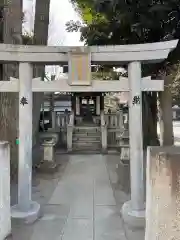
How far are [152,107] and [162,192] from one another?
10.4 metres

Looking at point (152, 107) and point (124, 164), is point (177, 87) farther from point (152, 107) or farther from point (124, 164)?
point (124, 164)

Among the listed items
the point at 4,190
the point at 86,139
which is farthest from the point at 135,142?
the point at 86,139

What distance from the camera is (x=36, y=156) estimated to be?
11.2 metres

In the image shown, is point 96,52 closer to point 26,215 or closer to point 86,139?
point 26,215

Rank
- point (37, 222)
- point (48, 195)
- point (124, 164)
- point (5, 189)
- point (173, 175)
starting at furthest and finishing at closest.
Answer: point (124, 164) < point (48, 195) < point (37, 222) < point (5, 189) < point (173, 175)

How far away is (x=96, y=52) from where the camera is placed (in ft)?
17.7

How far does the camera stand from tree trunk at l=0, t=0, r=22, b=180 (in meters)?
7.64

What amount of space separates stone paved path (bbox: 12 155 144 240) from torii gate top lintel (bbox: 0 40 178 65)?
271 centimetres

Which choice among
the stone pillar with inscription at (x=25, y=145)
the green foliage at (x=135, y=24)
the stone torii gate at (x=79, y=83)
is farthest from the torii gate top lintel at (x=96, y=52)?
the green foliage at (x=135, y=24)

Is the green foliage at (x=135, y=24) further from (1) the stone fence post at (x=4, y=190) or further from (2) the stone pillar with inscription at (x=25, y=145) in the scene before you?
(1) the stone fence post at (x=4, y=190)

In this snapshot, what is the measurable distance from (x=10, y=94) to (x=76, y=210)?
348 centimetres

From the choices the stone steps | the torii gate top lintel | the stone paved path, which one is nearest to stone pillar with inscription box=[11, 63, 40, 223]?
the torii gate top lintel

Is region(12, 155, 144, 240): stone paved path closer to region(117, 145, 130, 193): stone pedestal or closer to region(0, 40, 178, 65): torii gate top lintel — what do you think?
region(117, 145, 130, 193): stone pedestal

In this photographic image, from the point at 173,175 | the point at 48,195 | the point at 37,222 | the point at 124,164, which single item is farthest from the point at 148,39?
the point at 173,175
